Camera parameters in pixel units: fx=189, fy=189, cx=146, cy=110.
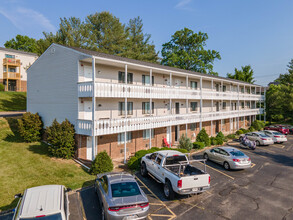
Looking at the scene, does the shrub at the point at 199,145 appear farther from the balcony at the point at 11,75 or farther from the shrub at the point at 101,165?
the balcony at the point at 11,75

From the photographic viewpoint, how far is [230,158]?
48.3 feet

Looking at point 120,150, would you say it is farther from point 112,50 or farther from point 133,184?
point 112,50

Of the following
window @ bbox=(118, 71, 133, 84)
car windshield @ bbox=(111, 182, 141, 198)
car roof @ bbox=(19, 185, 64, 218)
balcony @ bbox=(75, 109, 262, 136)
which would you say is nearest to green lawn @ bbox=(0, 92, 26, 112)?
window @ bbox=(118, 71, 133, 84)

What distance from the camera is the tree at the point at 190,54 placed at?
162 feet

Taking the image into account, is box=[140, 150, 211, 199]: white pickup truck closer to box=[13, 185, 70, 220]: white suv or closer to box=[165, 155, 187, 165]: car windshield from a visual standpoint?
box=[165, 155, 187, 165]: car windshield

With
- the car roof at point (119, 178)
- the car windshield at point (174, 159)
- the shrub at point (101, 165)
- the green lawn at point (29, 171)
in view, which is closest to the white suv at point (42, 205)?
the car roof at point (119, 178)

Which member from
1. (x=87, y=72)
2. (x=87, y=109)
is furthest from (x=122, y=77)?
(x=87, y=109)

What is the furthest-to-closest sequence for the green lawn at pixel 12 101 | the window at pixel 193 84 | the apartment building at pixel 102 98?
the green lawn at pixel 12 101 < the window at pixel 193 84 < the apartment building at pixel 102 98

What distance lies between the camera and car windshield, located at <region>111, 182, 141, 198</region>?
790 centimetres

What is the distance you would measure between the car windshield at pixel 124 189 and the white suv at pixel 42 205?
6.66 feet

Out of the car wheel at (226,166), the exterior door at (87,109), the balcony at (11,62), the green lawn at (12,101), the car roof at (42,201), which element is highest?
the balcony at (11,62)

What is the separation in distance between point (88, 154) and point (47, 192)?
9.27 m

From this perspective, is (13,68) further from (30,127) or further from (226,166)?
(226,166)

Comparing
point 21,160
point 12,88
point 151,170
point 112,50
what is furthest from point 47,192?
point 12,88
